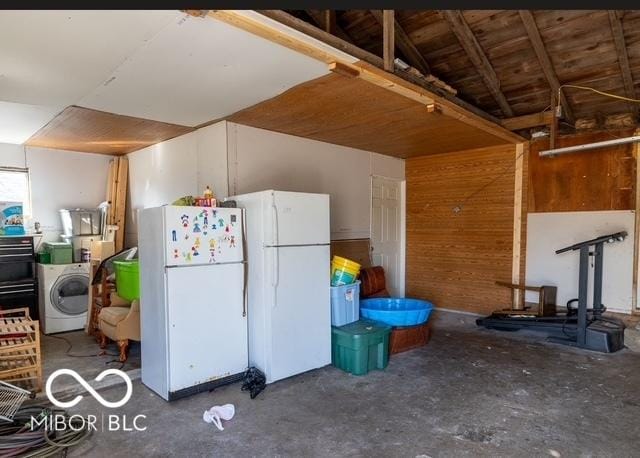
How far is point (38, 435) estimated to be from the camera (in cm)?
235

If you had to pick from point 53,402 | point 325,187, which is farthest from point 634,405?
point 53,402

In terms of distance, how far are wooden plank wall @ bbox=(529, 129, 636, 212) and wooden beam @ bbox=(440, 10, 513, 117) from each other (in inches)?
46.4

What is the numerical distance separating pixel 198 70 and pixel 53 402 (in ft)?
8.85

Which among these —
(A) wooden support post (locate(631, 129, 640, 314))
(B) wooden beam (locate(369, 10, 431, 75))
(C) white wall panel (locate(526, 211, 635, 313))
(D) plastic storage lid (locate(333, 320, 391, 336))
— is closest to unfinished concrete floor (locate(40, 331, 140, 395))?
(D) plastic storage lid (locate(333, 320, 391, 336))

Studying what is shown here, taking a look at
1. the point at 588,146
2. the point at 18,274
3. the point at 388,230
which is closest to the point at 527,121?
the point at 588,146

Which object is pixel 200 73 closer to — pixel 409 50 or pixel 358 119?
pixel 358 119

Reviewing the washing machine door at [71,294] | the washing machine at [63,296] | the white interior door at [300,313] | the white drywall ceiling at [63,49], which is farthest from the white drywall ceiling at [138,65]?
the washing machine door at [71,294]

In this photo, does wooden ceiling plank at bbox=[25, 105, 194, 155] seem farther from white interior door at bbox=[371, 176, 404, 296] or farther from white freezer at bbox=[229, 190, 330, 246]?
white interior door at bbox=[371, 176, 404, 296]

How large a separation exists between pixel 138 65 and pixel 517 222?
4.77m

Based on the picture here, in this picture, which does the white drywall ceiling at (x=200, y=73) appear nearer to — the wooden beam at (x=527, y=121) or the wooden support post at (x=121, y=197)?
the wooden support post at (x=121, y=197)

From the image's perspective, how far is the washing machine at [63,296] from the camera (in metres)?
4.78

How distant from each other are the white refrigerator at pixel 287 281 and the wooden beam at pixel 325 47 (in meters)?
1.19

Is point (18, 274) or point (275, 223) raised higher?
point (275, 223)

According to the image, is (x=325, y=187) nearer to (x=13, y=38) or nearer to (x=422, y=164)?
(x=422, y=164)
